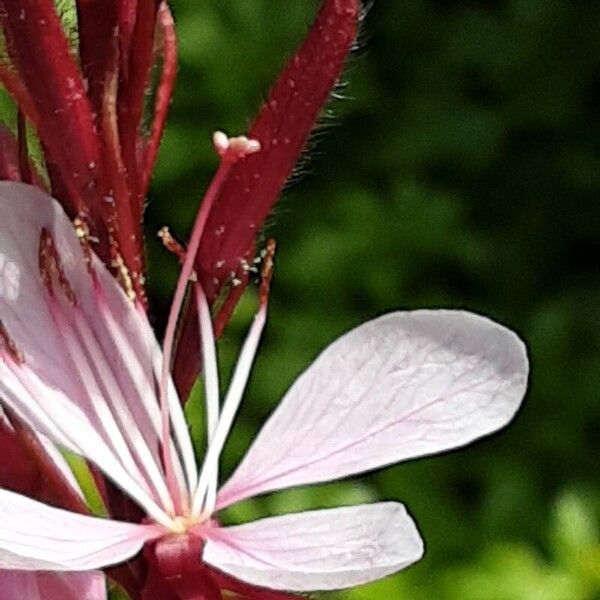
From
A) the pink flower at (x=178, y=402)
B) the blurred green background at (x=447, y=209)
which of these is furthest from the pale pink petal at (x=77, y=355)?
the blurred green background at (x=447, y=209)

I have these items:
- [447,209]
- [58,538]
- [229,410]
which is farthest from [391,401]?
[447,209]

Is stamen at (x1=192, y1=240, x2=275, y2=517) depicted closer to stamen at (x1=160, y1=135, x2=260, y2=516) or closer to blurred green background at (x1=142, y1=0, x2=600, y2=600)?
stamen at (x1=160, y1=135, x2=260, y2=516)

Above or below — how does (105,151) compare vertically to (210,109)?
below

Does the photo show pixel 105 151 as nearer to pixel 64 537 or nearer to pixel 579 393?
pixel 64 537

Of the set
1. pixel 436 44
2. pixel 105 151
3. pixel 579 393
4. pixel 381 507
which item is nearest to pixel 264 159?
pixel 105 151

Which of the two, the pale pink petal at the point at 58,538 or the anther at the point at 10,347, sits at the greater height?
the anther at the point at 10,347

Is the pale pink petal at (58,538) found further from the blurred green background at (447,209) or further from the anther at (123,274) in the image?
the blurred green background at (447,209)
